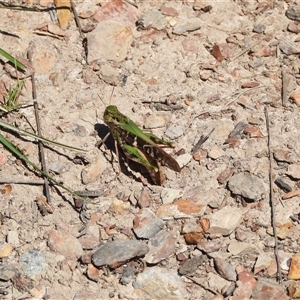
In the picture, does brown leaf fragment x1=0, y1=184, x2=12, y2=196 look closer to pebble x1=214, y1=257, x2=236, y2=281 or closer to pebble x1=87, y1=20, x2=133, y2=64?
pebble x1=87, y1=20, x2=133, y2=64

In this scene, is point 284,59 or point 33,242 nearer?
point 33,242

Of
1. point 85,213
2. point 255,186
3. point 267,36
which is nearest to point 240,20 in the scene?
point 267,36

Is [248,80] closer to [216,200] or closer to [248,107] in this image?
[248,107]

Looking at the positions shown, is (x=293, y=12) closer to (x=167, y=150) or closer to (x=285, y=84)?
(x=285, y=84)

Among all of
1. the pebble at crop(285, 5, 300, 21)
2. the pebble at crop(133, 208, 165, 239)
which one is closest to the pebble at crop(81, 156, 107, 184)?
the pebble at crop(133, 208, 165, 239)

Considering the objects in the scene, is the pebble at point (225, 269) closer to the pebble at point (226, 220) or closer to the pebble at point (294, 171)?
the pebble at point (226, 220)
